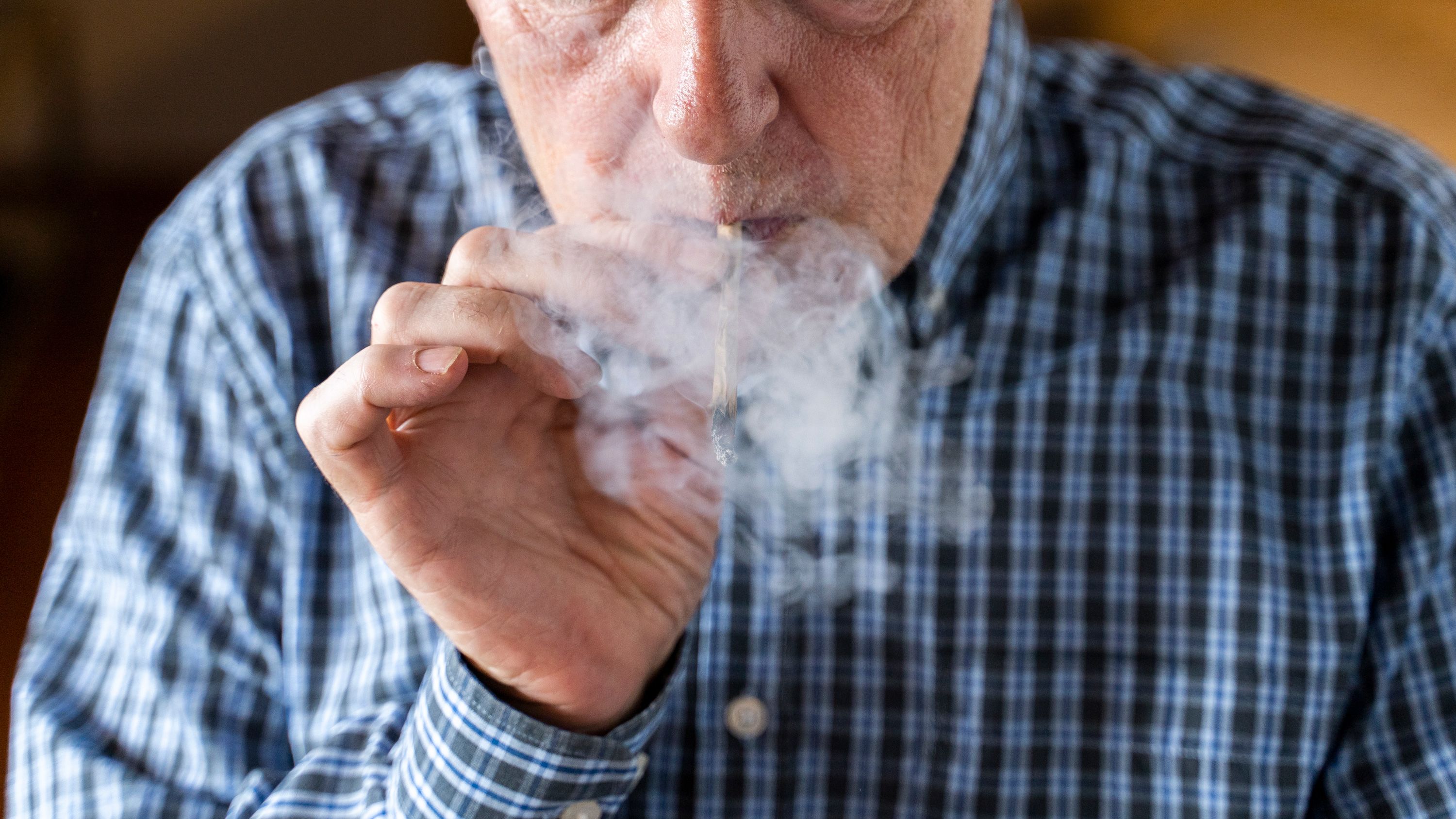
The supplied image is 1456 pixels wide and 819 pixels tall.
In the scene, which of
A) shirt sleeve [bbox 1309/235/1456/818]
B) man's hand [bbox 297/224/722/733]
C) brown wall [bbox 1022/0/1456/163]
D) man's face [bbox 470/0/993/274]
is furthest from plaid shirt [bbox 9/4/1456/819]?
brown wall [bbox 1022/0/1456/163]

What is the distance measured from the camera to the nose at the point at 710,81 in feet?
3.27

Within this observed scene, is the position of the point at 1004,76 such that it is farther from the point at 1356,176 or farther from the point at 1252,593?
the point at 1252,593

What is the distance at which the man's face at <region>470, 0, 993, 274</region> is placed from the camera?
40.0 inches

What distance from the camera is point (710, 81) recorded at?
100cm

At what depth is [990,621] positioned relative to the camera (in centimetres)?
148

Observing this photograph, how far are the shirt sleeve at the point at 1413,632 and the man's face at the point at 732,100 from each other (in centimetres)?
84

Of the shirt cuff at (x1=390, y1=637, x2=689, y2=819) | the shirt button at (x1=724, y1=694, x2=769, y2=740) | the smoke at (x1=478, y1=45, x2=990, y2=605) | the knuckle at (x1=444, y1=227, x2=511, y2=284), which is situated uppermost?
the knuckle at (x1=444, y1=227, x2=511, y2=284)

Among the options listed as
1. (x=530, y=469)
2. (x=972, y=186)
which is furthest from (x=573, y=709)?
(x=972, y=186)

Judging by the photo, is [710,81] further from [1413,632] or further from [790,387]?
[1413,632]

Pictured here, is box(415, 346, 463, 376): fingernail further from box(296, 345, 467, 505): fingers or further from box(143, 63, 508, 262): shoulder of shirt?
box(143, 63, 508, 262): shoulder of shirt

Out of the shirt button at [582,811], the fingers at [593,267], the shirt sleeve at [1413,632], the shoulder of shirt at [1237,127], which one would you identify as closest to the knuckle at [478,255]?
the fingers at [593,267]

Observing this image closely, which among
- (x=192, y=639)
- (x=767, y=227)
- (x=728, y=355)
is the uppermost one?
→ (x=767, y=227)

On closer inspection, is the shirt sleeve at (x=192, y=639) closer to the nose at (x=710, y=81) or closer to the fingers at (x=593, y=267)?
the fingers at (x=593, y=267)

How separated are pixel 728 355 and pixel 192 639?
2.90 feet
